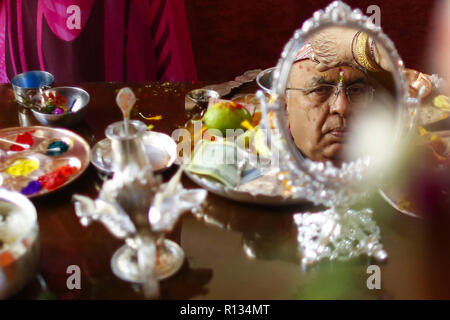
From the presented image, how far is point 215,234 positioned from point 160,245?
3.7 inches

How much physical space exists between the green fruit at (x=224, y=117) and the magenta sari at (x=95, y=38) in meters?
0.60

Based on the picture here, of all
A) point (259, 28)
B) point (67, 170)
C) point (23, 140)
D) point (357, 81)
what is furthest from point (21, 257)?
point (259, 28)

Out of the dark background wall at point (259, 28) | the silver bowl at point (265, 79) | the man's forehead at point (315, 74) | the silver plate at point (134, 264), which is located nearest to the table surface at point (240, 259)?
the silver plate at point (134, 264)

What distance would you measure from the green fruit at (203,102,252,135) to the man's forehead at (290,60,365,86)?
116 mm

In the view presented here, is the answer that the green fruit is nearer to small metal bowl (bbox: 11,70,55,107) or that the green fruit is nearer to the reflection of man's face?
the reflection of man's face

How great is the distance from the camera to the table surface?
639 mm

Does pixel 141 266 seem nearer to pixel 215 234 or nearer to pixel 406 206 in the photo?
pixel 215 234

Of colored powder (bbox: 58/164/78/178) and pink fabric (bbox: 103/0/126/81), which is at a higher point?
pink fabric (bbox: 103/0/126/81)

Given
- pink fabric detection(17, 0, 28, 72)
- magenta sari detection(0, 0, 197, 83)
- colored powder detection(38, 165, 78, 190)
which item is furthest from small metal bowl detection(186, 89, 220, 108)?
pink fabric detection(17, 0, 28, 72)

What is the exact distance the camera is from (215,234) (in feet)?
2.40

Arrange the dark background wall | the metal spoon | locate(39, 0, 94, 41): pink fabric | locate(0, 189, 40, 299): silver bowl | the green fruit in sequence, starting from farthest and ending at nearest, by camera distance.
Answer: the dark background wall < locate(39, 0, 94, 41): pink fabric < the green fruit < the metal spoon < locate(0, 189, 40, 299): silver bowl

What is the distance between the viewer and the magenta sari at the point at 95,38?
1459 millimetres

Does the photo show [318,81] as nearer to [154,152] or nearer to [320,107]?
[320,107]
